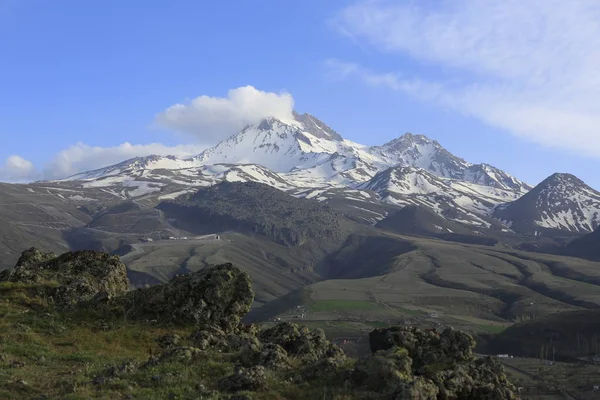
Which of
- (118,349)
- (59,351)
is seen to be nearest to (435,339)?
(118,349)

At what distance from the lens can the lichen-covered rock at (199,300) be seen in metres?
33.0

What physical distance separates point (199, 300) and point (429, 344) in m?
14.3

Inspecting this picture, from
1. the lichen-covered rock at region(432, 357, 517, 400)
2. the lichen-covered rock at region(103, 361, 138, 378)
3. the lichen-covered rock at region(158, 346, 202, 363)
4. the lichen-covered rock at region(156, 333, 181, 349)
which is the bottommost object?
the lichen-covered rock at region(156, 333, 181, 349)

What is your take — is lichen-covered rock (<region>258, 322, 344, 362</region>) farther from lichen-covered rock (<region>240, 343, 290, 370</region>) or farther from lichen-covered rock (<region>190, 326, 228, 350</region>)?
lichen-covered rock (<region>190, 326, 228, 350</region>)

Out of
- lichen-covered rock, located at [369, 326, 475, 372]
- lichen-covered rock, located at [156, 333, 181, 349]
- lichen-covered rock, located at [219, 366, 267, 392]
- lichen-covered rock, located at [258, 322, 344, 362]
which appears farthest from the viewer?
lichen-covered rock, located at [156, 333, 181, 349]

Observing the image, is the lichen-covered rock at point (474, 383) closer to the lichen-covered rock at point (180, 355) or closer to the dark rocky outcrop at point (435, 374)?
the dark rocky outcrop at point (435, 374)

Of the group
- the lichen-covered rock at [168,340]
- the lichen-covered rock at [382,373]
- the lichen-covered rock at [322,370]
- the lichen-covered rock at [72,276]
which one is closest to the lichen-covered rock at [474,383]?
the lichen-covered rock at [382,373]

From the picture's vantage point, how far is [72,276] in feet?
127

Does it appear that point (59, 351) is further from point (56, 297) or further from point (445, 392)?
point (445, 392)

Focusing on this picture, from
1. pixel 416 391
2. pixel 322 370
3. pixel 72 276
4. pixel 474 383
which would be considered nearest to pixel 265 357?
pixel 322 370

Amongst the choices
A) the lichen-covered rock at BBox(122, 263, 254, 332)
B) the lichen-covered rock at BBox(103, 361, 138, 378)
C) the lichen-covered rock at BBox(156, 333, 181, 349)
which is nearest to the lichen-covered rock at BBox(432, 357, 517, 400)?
the lichen-covered rock at BBox(103, 361, 138, 378)

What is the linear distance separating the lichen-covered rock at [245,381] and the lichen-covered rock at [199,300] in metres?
12.9

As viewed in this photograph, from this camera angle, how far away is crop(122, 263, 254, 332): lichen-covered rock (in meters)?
33.0

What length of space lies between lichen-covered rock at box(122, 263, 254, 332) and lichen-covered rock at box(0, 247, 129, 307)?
221 cm
